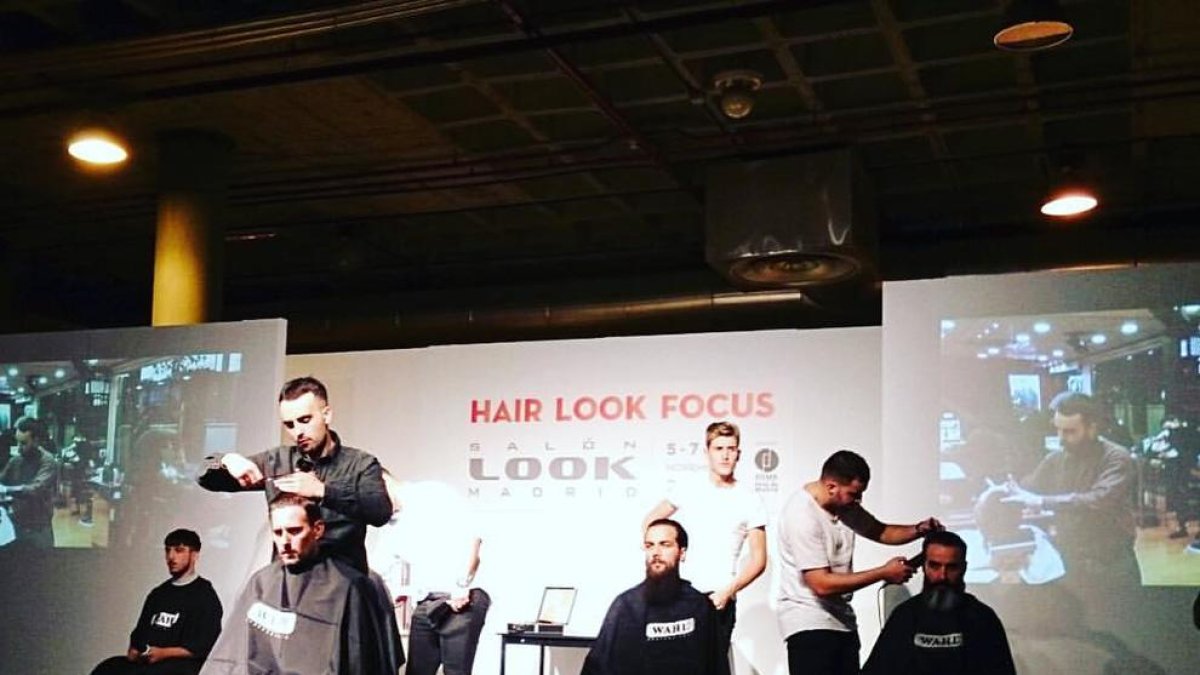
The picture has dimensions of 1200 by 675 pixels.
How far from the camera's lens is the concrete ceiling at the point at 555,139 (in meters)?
5.54

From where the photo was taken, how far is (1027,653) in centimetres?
501

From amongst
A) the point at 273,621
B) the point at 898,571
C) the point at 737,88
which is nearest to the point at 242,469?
the point at 273,621

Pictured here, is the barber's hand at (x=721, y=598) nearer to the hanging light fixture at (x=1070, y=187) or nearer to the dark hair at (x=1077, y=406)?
the dark hair at (x=1077, y=406)

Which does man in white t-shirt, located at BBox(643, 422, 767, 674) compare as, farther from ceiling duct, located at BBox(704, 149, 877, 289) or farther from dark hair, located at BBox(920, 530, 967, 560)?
ceiling duct, located at BBox(704, 149, 877, 289)

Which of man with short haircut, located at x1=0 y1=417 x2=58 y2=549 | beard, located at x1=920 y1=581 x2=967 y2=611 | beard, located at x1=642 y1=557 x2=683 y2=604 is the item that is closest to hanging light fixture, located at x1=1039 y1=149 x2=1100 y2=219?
beard, located at x1=920 y1=581 x2=967 y2=611

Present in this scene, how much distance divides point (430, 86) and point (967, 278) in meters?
2.60

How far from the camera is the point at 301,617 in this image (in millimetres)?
3963

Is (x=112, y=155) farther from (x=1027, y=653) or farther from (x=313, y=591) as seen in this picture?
(x=1027, y=653)

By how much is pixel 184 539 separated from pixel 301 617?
94.5 inches

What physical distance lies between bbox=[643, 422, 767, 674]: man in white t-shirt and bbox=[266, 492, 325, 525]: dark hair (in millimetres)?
2031

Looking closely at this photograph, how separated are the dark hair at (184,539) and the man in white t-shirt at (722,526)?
225cm

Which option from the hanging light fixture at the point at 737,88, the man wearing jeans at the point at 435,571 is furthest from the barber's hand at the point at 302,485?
the hanging light fixture at the point at 737,88

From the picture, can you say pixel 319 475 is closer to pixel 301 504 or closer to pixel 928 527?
pixel 301 504

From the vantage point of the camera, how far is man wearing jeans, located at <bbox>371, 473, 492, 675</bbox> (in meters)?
6.18
